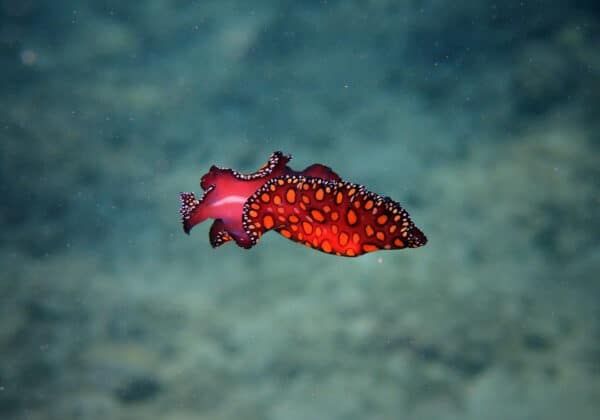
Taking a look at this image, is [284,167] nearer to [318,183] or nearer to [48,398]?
[318,183]

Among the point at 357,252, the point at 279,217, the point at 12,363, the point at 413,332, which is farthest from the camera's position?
the point at 12,363

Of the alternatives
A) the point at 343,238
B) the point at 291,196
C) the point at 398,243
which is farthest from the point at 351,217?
the point at 291,196

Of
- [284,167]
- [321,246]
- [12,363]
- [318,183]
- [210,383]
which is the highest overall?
[12,363]

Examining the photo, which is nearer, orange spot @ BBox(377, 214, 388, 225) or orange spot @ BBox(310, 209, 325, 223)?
orange spot @ BBox(377, 214, 388, 225)

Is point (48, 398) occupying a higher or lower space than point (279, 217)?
higher

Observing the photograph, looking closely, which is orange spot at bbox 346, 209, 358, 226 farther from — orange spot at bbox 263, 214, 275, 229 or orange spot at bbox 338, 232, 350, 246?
orange spot at bbox 263, 214, 275, 229

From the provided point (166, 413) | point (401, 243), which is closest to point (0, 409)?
point (166, 413)

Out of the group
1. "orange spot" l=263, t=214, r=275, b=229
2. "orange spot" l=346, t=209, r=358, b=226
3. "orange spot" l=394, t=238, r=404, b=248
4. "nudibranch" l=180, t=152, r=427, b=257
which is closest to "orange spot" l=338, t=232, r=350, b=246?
"nudibranch" l=180, t=152, r=427, b=257

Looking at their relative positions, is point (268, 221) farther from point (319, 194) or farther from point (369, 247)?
point (369, 247)
